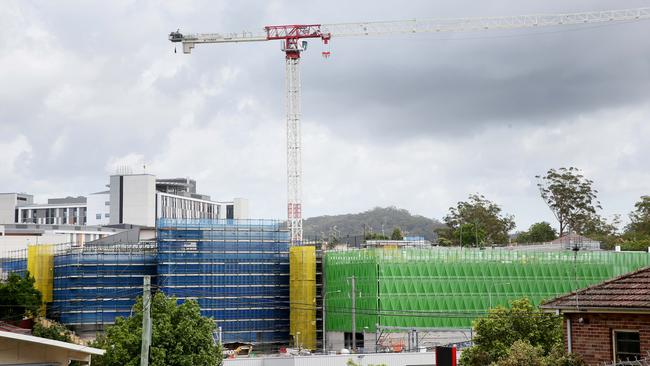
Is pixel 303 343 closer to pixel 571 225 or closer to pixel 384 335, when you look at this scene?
pixel 384 335

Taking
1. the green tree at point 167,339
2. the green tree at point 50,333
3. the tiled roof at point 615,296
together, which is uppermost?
the tiled roof at point 615,296

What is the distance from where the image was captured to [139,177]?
153 metres

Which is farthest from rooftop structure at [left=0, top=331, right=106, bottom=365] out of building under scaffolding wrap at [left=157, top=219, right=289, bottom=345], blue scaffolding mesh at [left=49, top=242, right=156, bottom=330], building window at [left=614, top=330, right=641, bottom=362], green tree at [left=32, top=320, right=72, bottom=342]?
blue scaffolding mesh at [left=49, top=242, right=156, bottom=330]

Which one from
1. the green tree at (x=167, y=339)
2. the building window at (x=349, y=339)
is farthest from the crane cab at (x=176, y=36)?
the green tree at (x=167, y=339)

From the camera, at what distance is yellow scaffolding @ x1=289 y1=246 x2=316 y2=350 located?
8862cm

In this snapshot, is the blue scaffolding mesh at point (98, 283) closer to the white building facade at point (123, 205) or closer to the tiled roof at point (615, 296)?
the white building facade at point (123, 205)

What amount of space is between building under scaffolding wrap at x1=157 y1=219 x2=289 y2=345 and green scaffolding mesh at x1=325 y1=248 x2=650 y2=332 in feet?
17.8

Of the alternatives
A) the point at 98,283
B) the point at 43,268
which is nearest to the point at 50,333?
the point at 98,283

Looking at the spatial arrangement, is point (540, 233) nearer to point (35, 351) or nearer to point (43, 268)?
Answer: point (43, 268)

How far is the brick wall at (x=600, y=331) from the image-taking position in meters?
22.3

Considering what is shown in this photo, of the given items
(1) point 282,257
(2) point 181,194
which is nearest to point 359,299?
(1) point 282,257

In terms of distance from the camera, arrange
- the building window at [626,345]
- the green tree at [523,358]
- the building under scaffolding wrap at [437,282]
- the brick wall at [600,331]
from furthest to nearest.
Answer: the building under scaffolding wrap at [437,282] < the green tree at [523,358] < the building window at [626,345] < the brick wall at [600,331]

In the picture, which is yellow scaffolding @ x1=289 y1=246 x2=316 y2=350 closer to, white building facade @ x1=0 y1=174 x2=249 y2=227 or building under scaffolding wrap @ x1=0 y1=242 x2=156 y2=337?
building under scaffolding wrap @ x1=0 y1=242 x2=156 y2=337

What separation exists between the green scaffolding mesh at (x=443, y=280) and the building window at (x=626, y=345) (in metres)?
60.5
